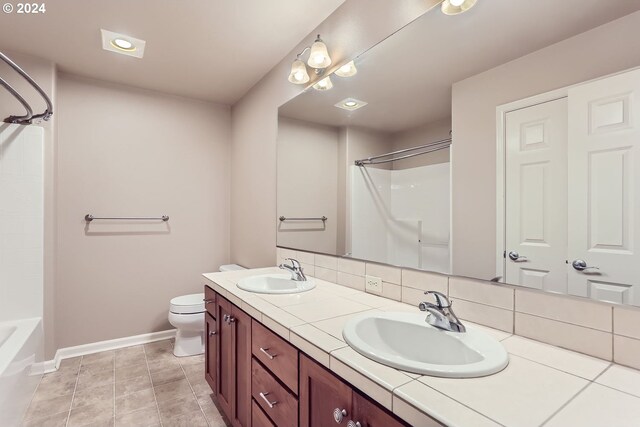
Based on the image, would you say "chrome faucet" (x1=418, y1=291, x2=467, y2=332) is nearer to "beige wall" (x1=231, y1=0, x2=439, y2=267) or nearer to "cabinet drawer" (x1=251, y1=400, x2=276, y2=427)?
"cabinet drawer" (x1=251, y1=400, x2=276, y2=427)

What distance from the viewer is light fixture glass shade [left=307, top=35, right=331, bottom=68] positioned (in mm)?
1748

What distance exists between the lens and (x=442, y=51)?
4.12 ft

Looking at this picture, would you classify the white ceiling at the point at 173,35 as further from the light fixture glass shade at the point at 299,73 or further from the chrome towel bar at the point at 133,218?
the chrome towel bar at the point at 133,218

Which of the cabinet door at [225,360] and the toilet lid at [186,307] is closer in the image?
the cabinet door at [225,360]

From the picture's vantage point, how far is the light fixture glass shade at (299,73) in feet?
6.44

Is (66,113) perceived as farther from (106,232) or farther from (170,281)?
(170,281)

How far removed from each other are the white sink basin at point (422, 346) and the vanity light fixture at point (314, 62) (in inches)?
55.4

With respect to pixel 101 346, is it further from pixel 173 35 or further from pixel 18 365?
pixel 173 35

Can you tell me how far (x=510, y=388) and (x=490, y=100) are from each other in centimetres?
90

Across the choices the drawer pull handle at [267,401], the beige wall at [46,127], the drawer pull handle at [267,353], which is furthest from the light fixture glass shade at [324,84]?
the beige wall at [46,127]

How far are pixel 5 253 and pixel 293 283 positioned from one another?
6.85 feet

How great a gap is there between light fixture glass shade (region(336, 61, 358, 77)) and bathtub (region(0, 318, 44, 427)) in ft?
7.43

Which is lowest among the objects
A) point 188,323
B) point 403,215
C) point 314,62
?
point 188,323

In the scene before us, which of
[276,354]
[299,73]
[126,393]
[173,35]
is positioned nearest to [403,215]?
[276,354]
